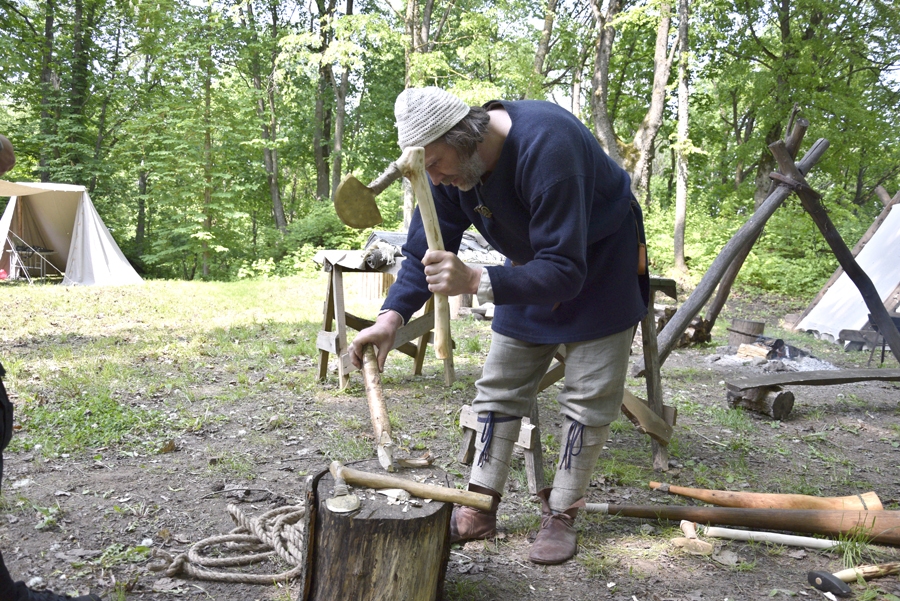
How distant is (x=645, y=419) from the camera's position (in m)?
3.48

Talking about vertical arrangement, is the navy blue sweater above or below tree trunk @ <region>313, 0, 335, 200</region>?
below

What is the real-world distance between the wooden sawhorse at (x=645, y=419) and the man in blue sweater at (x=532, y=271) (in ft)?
0.92

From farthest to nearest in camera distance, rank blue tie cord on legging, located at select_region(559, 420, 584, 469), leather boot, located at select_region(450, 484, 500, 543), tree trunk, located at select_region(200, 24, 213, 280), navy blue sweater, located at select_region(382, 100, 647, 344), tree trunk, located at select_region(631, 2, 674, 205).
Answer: tree trunk, located at select_region(200, 24, 213, 280) < tree trunk, located at select_region(631, 2, 674, 205) < leather boot, located at select_region(450, 484, 500, 543) < blue tie cord on legging, located at select_region(559, 420, 584, 469) < navy blue sweater, located at select_region(382, 100, 647, 344)

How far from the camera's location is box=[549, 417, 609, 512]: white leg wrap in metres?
2.52

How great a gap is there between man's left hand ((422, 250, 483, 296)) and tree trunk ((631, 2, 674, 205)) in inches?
458

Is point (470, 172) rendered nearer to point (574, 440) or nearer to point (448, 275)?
point (448, 275)

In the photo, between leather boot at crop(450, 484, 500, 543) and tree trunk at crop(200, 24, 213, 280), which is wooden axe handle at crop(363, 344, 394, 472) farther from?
tree trunk at crop(200, 24, 213, 280)

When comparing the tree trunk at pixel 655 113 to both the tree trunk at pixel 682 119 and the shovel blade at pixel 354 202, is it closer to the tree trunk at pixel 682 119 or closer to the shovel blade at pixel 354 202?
the tree trunk at pixel 682 119

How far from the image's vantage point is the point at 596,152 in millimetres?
2223

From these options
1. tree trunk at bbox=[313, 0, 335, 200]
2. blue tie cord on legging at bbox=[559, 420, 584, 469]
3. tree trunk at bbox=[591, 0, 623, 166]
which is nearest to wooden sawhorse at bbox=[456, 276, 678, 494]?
blue tie cord on legging at bbox=[559, 420, 584, 469]

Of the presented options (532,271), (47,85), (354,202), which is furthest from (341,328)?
(47,85)

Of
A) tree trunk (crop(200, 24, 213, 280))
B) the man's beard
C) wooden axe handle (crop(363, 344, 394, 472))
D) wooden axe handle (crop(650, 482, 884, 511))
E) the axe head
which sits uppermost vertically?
tree trunk (crop(200, 24, 213, 280))

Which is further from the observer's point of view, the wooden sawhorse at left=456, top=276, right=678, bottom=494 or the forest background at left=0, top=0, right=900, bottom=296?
the forest background at left=0, top=0, right=900, bottom=296

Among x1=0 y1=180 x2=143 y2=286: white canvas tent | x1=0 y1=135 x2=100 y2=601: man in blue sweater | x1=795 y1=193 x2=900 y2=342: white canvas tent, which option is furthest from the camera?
x1=0 y1=180 x2=143 y2=286: white canvas tent
